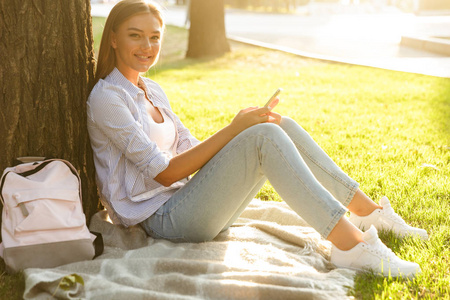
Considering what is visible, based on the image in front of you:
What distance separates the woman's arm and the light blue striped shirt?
0.18 ft

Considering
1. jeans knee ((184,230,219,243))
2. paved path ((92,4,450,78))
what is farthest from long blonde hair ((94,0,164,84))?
paved path ((92,4,450,78))

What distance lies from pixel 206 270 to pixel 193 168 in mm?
543

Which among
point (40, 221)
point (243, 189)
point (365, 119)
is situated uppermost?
point (243, 189)

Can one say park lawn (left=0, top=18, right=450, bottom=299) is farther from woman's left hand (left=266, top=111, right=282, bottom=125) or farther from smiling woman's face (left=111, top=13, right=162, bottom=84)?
woman's left hand (left=266, top=111, right=282, bottom=125)

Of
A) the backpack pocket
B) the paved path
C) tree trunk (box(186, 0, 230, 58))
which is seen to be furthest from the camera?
tree trunk (box(186, 0, 230, 58))

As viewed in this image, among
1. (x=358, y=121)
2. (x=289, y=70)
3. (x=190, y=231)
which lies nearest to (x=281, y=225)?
(x=190, y=231)

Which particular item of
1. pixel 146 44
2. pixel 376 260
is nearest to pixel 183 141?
pixel 146 44

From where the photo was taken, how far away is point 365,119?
7.04 meters

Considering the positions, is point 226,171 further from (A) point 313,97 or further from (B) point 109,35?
(A) point 313,97

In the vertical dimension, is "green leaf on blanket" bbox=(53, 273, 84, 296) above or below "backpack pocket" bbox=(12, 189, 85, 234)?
below

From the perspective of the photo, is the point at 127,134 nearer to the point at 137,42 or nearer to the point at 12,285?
the point at 137,42

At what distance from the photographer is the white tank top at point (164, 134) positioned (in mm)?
3329

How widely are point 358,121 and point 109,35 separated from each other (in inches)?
169

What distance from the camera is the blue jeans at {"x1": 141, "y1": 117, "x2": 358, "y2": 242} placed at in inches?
116
